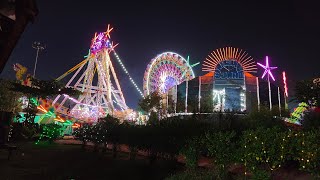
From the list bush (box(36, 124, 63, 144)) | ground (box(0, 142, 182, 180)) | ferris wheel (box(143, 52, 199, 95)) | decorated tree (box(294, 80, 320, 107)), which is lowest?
ground (box(0, 142, 182, 180))

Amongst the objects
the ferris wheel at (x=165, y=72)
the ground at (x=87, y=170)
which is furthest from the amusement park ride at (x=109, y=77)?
the ground at (x=87, y=170)

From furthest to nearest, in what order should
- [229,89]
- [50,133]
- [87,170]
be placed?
[229,89], [50,133], [87,170]

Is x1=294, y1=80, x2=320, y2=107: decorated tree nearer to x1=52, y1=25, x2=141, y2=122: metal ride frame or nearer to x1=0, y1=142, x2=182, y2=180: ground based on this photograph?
x1=0, y1=142, x2=182, y2=180: ground

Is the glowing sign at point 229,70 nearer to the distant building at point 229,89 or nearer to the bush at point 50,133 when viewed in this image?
the distant building at point 229,89

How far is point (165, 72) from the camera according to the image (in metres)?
55.9

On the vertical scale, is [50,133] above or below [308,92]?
below

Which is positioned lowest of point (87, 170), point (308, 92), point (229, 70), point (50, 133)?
point (87, 170)

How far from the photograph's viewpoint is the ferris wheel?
54.2 meters

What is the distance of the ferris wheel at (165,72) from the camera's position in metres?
54.2

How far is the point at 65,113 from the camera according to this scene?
2211 inches

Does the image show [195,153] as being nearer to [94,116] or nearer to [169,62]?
[169,62]

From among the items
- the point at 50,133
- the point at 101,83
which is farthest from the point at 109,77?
the point at 50,133

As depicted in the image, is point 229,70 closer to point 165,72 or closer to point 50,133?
point 165,72

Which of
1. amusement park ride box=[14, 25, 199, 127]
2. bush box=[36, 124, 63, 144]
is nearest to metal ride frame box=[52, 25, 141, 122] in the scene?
amusement park ride box=[14, 25, 199, 127]
